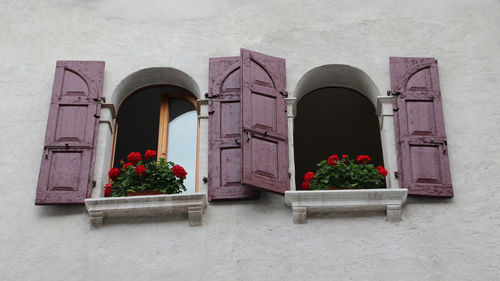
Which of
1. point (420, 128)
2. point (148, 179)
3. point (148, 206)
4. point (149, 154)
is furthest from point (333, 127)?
point (148, 206)

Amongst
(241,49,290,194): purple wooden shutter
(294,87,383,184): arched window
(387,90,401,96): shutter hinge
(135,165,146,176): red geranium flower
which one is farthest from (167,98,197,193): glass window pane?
(294,87,383,184): arched window

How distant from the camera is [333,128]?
13.6m

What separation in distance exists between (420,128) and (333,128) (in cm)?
458

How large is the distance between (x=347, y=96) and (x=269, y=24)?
2885 millimetres

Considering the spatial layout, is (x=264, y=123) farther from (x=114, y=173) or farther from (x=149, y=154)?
(x=114, y=173)

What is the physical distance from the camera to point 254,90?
9.12 m

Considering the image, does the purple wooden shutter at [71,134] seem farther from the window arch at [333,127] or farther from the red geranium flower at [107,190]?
the window arch at [333,127]

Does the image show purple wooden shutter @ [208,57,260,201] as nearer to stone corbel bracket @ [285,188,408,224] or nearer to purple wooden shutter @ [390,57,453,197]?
stone corbel bracket @ [285,188,408,224]

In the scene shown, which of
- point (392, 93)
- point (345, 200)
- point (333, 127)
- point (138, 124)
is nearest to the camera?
point (345, 200)

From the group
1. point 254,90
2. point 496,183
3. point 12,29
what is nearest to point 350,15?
point 254,90

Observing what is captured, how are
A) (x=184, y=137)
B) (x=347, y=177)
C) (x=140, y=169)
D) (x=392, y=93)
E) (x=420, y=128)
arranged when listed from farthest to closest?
1. (x=184, y=137)
2. (x=392, y=93)
3. (x=420, y=128)
4. (x=347, y=177)
5. (x=140, y=169)

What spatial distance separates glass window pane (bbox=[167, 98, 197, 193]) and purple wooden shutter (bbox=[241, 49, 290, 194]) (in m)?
1.02

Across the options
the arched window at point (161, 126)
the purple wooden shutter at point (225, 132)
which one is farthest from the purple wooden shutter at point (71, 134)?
the purple wooden shutter at point (225, 132)

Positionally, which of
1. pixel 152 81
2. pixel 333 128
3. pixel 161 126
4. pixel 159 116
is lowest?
pixel 161 126
